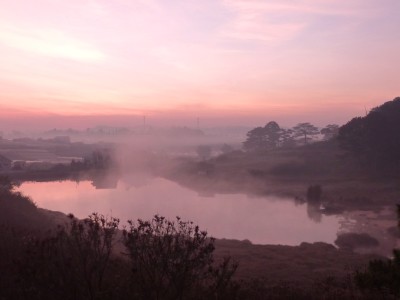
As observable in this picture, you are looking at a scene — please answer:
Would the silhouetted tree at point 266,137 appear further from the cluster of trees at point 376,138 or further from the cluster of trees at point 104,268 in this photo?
the cluster of trees at point 104,268

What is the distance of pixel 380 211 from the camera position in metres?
45.6

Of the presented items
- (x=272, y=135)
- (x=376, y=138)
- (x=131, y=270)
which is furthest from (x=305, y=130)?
(x=131, y=270)

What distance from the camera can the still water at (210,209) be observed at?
36.8m

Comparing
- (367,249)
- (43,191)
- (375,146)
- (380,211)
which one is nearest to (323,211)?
(380,211)

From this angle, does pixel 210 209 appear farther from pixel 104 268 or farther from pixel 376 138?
pixel 104 268

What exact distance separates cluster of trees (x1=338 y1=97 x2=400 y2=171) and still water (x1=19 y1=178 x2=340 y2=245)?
1843 cm

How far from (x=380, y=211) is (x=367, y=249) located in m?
15.9

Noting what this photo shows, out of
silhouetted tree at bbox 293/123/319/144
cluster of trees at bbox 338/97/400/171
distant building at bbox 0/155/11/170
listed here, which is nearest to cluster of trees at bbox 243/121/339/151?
silhouetted tree at bbox 293/123/319/144

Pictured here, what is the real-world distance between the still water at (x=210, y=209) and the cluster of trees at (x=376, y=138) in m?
18.4

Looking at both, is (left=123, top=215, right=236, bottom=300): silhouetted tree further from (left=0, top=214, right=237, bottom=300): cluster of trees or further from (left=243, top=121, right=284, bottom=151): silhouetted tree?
(left=243, top=121, right=284, bottom=151): silhouetted tree

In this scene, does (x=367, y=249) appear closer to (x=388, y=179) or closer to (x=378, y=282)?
(x=378, y=282)

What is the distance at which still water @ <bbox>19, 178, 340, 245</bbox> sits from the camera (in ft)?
121

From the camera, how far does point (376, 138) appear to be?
198 ft

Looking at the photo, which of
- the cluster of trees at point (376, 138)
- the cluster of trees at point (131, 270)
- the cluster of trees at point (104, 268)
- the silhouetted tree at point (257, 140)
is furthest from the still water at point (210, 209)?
the silhouetted tree at point (257, 140)
